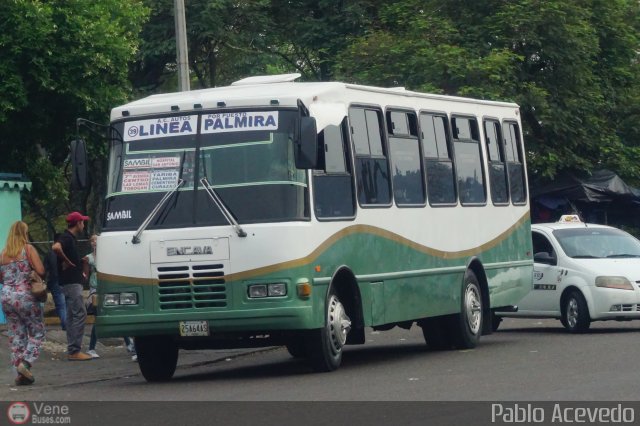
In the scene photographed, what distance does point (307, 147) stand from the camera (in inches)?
539

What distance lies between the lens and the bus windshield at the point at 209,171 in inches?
551

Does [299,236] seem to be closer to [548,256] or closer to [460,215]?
[460,215]

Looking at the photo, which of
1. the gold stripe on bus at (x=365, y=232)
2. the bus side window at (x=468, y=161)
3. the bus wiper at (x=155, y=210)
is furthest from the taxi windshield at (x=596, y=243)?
the bus wiper at (x=155, y=210)

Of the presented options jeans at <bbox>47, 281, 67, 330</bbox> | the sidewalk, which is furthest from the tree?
the sidewalk

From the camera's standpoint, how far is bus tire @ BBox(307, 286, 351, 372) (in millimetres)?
14359

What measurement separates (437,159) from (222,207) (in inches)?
170

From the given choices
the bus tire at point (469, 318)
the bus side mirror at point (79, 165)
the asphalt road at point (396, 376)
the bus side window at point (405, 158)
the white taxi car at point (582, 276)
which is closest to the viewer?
the asphalt road at point (396, 376)

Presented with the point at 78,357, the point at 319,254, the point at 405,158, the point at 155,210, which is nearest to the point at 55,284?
the point at 78,357

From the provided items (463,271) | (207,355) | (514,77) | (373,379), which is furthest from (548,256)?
(514,77)

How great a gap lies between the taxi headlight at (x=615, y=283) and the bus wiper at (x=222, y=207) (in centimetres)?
811
